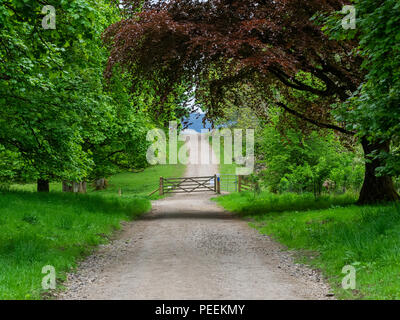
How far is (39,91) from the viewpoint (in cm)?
1137

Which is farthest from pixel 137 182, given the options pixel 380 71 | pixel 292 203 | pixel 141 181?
pixel 380 71

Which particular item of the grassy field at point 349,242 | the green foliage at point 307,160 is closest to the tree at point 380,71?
the grassy field at point 349,242

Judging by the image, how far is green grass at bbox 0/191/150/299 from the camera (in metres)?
6.46

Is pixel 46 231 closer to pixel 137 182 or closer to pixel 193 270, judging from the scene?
pixel 193 270

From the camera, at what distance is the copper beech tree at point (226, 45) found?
35.1 feet

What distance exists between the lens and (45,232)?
33.6 feet

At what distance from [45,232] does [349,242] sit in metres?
7.38

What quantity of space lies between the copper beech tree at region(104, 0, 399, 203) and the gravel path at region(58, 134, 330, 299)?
13.6 feet

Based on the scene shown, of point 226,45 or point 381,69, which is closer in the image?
point 381,69

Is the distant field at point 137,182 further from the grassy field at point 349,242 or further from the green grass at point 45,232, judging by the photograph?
the grassy field at point 349,242

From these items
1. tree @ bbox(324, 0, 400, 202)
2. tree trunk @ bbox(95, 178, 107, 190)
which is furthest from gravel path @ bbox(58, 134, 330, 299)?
tree trunk @ bbox(95, 178, 107, 190)

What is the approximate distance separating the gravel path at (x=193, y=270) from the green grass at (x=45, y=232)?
20.6 inches

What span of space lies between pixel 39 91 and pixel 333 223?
907 cm

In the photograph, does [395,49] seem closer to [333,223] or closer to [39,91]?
[333,223]
